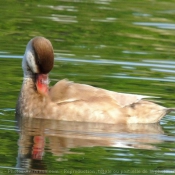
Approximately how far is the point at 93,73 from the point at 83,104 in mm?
2831

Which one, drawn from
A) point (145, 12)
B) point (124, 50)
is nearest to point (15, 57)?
point (124, 50)

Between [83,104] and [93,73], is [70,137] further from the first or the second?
[93,73]

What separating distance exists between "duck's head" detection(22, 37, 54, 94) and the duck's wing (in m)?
0.37

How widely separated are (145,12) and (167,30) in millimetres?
2150

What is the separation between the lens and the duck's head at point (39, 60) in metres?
13.5

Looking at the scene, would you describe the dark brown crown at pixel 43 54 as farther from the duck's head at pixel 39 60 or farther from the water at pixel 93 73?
the water at pixel 93 73

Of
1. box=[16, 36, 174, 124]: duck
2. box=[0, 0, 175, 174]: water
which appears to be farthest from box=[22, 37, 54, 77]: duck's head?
box=[0, 0, 175, 174]: water

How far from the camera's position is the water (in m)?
11.4

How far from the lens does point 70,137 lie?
12.6m

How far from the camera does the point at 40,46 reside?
44.8 feet

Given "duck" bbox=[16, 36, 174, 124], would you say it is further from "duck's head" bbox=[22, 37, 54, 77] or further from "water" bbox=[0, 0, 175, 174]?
"water" bbox=[0, 0, 175, 174]

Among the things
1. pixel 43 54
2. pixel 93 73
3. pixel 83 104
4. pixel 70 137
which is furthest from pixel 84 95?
pixel 93 73

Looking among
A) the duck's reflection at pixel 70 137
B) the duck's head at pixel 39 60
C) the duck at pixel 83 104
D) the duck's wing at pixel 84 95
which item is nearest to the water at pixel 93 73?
the duck's reflection at pixel 70 137

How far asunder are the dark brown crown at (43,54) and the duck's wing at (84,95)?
0.34 metres
